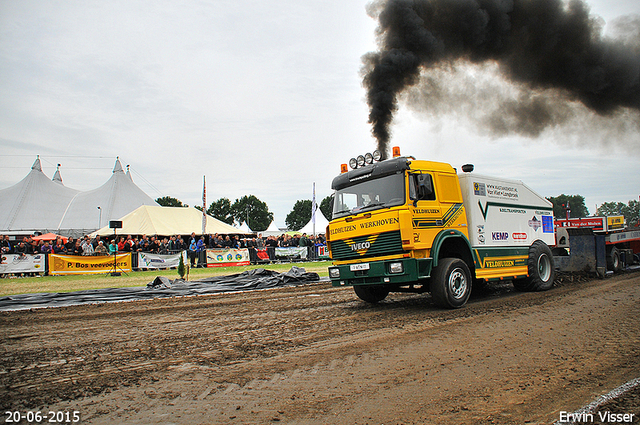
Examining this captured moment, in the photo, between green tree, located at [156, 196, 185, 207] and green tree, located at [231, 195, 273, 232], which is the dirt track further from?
green tree, located at [156, 196, 185, 207]

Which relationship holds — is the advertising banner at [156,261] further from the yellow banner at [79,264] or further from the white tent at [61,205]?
the white tent at [61,205]

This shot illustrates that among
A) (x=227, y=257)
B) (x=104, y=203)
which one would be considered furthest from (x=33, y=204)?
(x=227, y=257)

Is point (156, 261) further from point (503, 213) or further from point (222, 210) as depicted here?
point (222, 210)

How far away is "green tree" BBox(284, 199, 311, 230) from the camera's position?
412 feet

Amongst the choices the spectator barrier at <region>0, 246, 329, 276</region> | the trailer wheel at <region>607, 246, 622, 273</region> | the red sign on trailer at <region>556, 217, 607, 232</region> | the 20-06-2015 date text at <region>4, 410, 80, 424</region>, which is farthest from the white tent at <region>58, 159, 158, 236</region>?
the 20-06-2015 date text at <region>4, 410, 80, 424</region>

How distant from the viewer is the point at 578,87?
50.2ft

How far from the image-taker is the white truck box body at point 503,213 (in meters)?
8.87

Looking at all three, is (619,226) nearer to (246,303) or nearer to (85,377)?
(246,303)

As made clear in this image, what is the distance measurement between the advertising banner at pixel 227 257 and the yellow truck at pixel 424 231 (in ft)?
50.3

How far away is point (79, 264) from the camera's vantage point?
19484 millimetres

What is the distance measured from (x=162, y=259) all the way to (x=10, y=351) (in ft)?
54.9

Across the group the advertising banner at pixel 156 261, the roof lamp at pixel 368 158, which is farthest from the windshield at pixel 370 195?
the advertising banner at pixel 156 261

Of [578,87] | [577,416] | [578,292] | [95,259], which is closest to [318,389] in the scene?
[577,416]

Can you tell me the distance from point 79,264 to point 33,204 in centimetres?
2675
